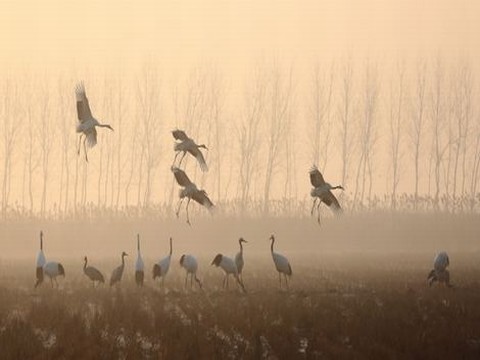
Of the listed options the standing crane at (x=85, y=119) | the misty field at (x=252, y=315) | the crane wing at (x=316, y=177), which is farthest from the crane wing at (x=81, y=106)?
the crane wing at (x=316, y=177)

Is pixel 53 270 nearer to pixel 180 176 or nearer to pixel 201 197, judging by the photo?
pixel 201 197

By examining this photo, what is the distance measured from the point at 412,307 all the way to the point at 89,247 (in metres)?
30.0

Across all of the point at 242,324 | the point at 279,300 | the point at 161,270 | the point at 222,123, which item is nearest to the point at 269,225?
the point at 222,123

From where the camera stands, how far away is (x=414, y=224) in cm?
4847

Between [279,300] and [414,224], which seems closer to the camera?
[279,300]

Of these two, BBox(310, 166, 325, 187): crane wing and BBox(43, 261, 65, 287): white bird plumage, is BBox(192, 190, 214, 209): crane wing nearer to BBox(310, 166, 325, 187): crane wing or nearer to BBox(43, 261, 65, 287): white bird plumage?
BBox(310, 166, 325, 187): crane wing

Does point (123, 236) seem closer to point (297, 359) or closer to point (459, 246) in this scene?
point (459, 246)

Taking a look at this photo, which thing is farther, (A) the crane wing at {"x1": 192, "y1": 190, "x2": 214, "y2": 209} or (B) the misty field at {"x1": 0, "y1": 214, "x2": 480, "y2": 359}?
(A) the crane wing at {"x1": 192, "y1": 190, "x2": 214, "y2": 209}

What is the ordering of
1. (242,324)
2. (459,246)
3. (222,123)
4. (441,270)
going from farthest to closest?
1. (222,123)
2. (459,246)
3. (441,270)
4. (242,324)

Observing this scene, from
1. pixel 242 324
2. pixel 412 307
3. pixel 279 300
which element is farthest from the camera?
pixel 279 300

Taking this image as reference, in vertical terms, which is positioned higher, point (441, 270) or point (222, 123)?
point (222, 123)

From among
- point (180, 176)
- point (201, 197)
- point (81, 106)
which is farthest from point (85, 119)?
point (201, 197)

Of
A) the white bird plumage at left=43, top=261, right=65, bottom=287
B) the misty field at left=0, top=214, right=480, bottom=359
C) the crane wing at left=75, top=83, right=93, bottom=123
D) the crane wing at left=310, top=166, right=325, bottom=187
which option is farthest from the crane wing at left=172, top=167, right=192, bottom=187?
→ the white bird plumage at left=43, top=261, right=65, bottom=287

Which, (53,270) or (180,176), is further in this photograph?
(53,270)
